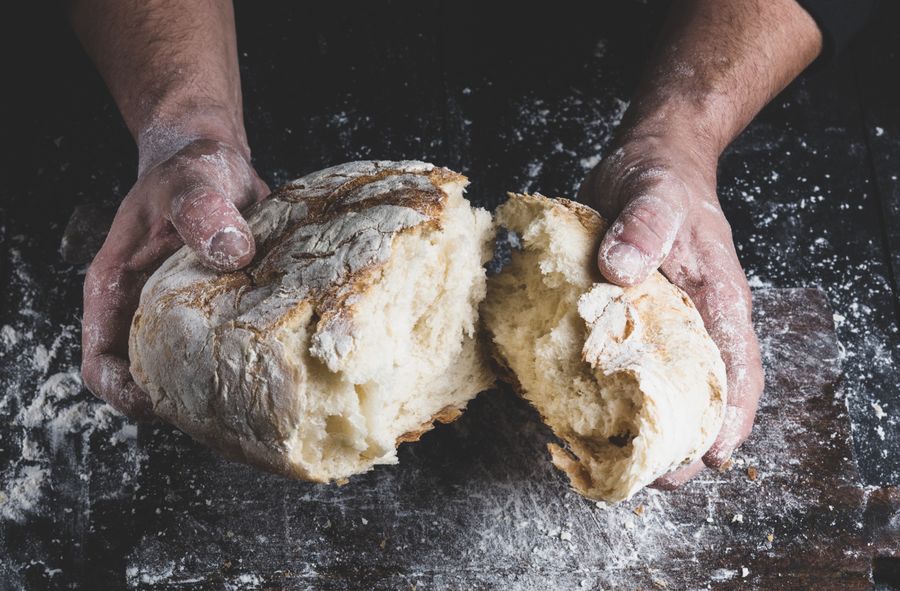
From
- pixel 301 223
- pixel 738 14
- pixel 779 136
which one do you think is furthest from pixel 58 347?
pixel 779 136

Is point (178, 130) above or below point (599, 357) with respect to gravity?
above

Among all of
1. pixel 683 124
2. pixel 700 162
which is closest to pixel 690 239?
pixel 700 162

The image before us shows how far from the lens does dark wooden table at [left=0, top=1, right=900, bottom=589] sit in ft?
8.70

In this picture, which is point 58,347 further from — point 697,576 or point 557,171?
point 697,576

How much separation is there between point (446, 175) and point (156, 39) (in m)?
1.26

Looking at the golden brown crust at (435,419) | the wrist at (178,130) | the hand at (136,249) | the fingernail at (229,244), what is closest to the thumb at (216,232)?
the fingernail at (229,244)

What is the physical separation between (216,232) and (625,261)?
1000 mm

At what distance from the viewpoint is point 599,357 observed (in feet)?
6.18

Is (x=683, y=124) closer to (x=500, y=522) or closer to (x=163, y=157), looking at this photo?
(x=500, y=522)

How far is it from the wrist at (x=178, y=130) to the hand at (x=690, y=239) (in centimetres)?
117

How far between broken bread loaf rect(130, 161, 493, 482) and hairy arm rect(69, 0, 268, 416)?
0.43ft

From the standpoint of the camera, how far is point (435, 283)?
1.97m

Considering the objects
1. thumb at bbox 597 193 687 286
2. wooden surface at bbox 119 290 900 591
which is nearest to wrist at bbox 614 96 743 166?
thumb at bbox 597 193 687 286

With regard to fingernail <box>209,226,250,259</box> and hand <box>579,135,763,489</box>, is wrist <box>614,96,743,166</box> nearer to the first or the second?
hand <box>579,135,763,489</box>
